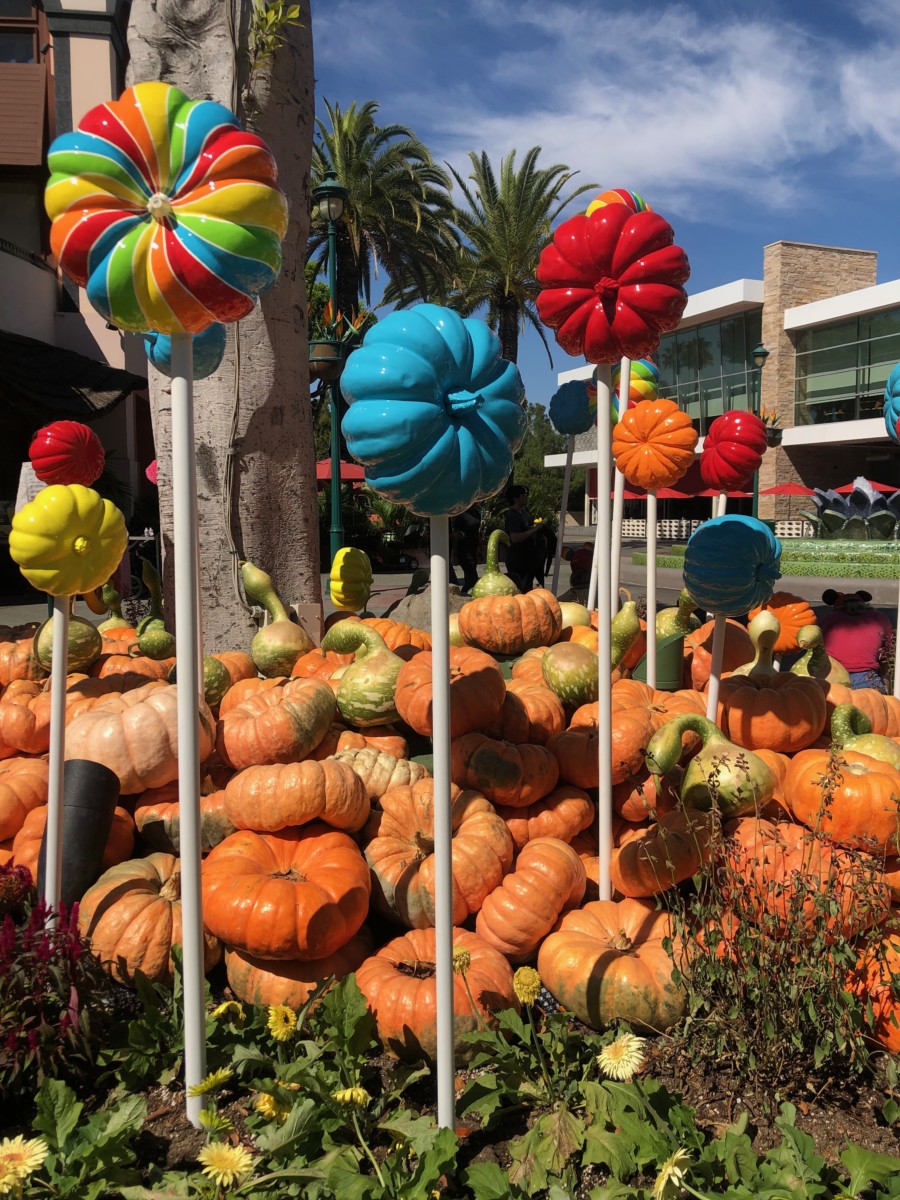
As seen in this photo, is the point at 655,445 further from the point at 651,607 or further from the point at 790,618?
the point at 790,618

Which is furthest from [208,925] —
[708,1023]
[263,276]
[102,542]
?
[263,276]

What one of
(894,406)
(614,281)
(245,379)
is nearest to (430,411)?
(614,281)

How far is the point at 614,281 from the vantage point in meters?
3.00

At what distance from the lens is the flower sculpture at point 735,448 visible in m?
4.59

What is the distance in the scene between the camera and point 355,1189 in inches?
83.4

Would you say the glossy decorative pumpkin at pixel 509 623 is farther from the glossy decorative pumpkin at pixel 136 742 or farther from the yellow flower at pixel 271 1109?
the yellow flower at pixel 271 1109

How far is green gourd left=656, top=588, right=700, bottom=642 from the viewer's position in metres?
5.04

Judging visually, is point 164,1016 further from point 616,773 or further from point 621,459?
point 621,459

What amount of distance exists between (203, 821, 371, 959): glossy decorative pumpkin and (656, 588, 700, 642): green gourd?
102 inches

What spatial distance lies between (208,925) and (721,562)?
2495 millimetres

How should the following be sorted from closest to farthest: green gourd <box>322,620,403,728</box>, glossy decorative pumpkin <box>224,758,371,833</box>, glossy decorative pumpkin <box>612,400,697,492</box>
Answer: glossy decorative pumpkin <box>224,758,371,833</box> < green gourd <box>322,620,403,728</box> < glossy decorative pumpkin <box>612,400,697,492</box>

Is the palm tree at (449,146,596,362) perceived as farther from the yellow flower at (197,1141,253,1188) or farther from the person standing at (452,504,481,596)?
the yellow flower at (197,1141,253,1188)

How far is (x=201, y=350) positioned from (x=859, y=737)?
11.0 feet

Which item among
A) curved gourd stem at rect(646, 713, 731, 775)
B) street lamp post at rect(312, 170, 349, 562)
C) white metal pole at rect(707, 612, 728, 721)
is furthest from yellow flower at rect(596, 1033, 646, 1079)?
street lamp post at rect(312, 170, 349, 562)
